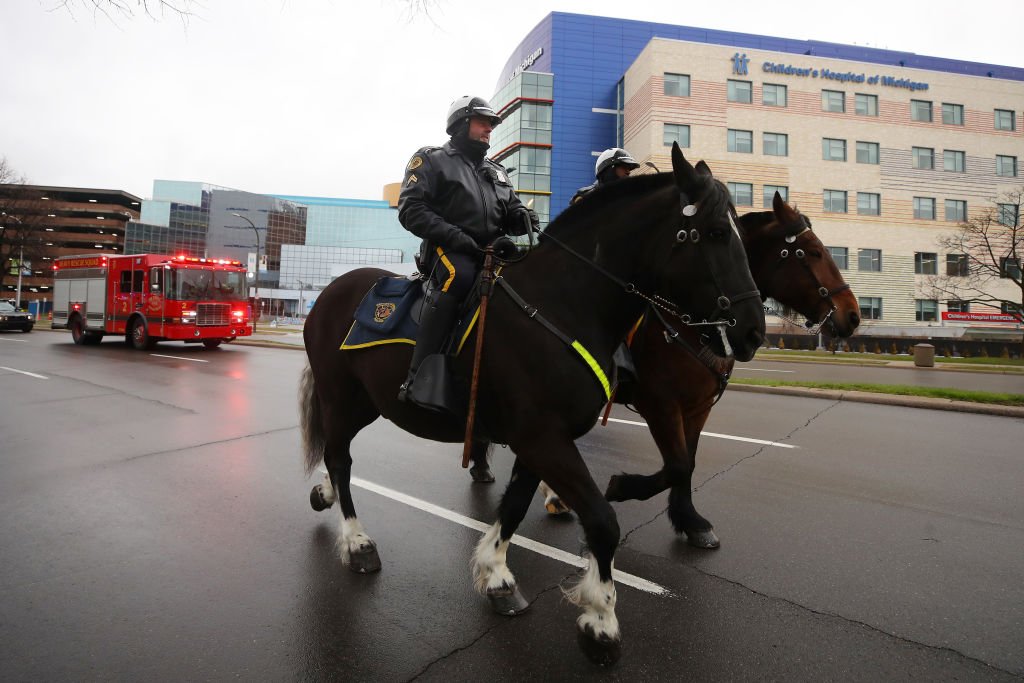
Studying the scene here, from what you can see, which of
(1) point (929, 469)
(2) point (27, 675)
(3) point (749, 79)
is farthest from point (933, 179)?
(2) point (27, 675)

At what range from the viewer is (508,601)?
2777 mm

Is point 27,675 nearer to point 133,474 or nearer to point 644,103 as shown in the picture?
point 133,474

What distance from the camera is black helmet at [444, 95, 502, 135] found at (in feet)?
10.3

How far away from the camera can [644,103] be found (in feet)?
129

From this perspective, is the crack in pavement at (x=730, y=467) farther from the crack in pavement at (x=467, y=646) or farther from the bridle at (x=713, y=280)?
the bridle at (x=713, y=280)

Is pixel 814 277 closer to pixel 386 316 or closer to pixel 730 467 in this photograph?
pixel 730 467

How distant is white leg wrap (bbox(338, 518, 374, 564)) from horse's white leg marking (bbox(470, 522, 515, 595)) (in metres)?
0.79

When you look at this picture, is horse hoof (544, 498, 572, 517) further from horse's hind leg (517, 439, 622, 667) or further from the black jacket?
the black jacket

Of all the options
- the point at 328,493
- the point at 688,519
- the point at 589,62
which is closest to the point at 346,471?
the point at 328,493

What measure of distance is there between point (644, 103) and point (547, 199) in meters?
12.1

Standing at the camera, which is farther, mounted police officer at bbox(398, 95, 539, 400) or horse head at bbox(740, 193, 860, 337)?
horse head at bbox(740, 193, 860, 337)

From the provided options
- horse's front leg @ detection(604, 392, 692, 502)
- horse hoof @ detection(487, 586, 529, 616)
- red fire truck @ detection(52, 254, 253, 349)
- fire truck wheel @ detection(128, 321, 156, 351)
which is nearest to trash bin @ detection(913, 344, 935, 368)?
horse's front leg @ detection(604, 392, 692, 502)

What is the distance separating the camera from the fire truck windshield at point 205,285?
1736cm

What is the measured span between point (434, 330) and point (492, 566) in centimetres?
133
